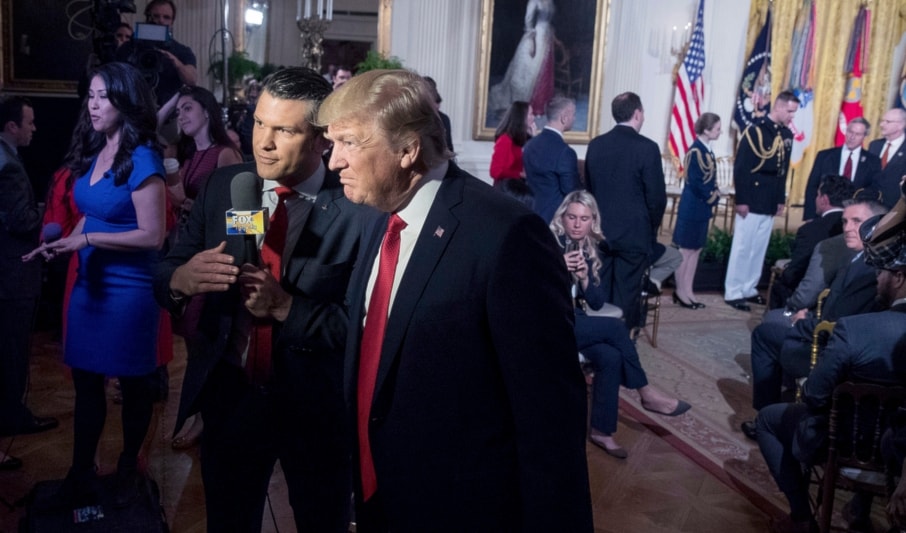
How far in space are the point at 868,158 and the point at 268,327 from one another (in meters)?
7.18

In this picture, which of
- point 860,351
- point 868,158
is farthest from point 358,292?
point 868,158

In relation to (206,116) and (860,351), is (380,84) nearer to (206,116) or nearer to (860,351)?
(860,351)

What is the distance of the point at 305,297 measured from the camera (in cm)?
221

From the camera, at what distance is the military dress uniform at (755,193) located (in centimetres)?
788

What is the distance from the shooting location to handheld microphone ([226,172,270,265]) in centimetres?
195

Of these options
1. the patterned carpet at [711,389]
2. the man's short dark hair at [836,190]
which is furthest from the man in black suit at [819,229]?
the patterned carpet at [711,389]

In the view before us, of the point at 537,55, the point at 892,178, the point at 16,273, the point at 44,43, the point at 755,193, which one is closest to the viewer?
the point at 16,273

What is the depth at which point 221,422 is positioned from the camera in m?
2.33

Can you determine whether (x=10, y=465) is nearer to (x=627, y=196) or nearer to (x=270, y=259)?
(x=270, y=259)

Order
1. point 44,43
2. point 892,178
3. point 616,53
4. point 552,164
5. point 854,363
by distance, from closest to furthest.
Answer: point 854,363, point 552,164, point 892,178, point 44,43, point 616,53

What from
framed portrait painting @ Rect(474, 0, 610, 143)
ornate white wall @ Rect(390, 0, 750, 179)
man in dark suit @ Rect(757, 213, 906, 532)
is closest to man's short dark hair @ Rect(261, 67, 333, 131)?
man in dark suit @ Rect(757, 213, 906, 532)

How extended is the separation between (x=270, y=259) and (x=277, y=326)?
0.58 feet

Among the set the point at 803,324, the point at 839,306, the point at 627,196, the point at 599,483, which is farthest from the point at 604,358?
the point at 627,196

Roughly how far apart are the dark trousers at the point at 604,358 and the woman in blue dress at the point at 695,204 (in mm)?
3609
